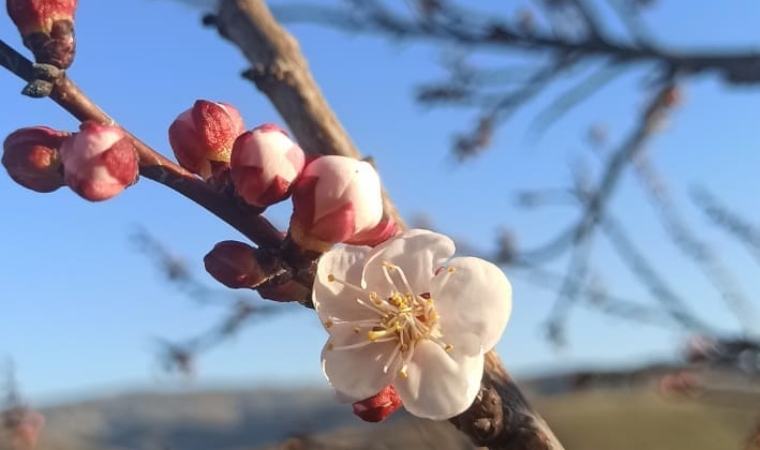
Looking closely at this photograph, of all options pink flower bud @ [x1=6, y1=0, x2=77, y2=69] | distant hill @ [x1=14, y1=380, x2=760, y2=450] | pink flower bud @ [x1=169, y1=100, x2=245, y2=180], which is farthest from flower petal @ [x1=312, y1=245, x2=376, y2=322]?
distant hill @ [x1=14, y1=380, x2=760, y2=450]

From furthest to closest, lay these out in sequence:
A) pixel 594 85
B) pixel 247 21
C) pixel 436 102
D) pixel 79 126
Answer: pixel 436 102 → pixel 594 85 → pixel 247 21 → pixel 79 126

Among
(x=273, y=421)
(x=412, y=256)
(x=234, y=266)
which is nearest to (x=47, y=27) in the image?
(x=234, y=266)

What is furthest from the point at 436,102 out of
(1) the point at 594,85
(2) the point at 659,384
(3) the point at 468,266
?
(3) the point at 468,266

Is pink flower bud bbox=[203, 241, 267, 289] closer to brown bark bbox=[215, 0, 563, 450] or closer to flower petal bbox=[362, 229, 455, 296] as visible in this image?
flower petal bbox=[362, 229, 455, 296]

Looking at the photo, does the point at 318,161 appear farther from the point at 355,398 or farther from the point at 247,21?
the point at 247,21

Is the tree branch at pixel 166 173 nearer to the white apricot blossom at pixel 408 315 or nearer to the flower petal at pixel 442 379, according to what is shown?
the white apricot blossom at pixel 408 315

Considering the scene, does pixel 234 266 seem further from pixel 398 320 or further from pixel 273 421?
pixel 273 421

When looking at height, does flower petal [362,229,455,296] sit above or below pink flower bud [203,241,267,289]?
below
